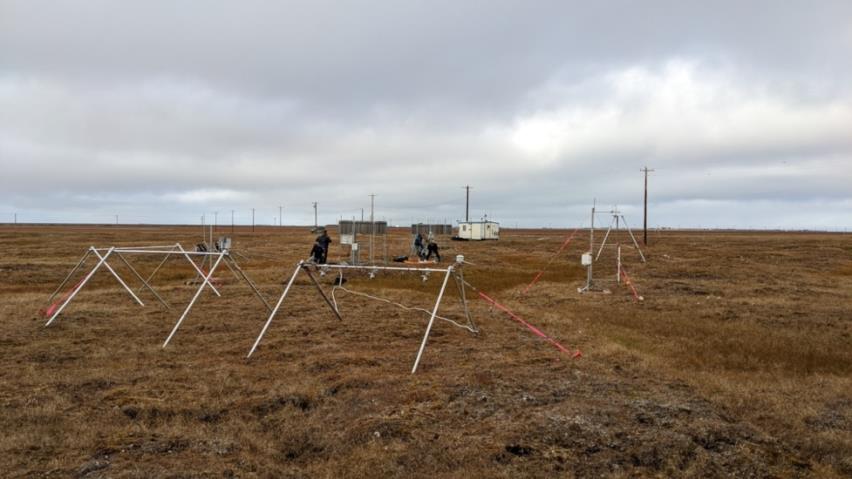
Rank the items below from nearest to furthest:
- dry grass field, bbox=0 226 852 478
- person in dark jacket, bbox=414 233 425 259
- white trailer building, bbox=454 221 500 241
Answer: dry grass field, bbox=0 226 852 478 < person in dark jacket, bbox=414 233 425 259 < white trailer building, bbox=454 221 500 241

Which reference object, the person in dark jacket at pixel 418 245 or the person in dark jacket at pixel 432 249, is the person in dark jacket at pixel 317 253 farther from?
the person in dark jacket at pixel 418 245

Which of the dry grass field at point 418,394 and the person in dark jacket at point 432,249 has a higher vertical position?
the person in dark jacket at point 432,249

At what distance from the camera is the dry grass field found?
5.25m

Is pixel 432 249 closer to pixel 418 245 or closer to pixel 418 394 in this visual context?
pixel 418 245

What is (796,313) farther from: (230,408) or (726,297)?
(230,408)

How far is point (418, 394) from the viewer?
23.0ft

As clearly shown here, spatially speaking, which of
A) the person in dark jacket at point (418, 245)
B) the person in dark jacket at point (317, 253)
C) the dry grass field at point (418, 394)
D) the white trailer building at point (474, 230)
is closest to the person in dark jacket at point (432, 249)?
the person in dark jacket at point (418, 245)

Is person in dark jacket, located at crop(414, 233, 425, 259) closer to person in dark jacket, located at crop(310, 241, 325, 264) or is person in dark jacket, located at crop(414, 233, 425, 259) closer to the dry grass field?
person in dark jacket, located at crop(310, 241, 325, 264)

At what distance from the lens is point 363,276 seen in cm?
2236

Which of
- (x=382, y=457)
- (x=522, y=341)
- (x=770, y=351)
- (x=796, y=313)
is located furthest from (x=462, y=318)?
(x=796, y=313)

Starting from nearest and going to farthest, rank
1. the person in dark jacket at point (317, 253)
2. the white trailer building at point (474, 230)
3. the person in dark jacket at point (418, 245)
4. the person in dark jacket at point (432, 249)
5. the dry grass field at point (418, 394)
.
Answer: the dry grass field at point (418, 394) < the person in dark jacket at point (317, 253) < the person in dark jacket at point (432, 249) < the person in dark jacket at point (418, 245) < the white trailer building at point (474, 230)

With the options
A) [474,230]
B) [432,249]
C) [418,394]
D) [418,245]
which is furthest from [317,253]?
[474,230]

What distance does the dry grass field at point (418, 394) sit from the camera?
17.2 feet

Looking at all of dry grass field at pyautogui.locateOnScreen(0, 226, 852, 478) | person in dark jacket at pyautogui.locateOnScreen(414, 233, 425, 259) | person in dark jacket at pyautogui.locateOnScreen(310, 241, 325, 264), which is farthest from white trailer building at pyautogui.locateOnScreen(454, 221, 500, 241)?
dry grass field at pyautogui.locateOnScreen(0, 226, 852, 478)
